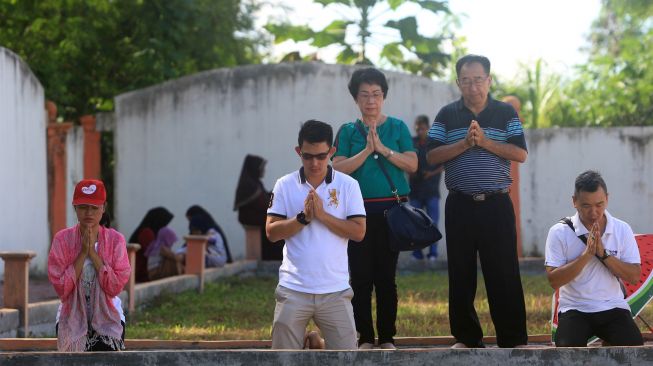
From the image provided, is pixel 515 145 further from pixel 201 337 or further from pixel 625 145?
pixel 625 145

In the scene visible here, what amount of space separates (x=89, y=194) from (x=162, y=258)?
832 cm

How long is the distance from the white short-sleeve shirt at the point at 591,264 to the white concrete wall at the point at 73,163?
516 inches

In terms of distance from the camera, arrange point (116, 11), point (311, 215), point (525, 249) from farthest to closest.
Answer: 1. point (116, 11)
2. point (525, 249)
3. point (311, 215)

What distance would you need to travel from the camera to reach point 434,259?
16.8 metres

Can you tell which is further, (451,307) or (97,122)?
(97,122)

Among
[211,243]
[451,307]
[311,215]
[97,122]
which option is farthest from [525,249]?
[311,215]

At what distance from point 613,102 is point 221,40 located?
752 cm

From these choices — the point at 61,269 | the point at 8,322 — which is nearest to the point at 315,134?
the point at 61,269

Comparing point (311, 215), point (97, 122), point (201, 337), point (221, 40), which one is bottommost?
point (201, 337)

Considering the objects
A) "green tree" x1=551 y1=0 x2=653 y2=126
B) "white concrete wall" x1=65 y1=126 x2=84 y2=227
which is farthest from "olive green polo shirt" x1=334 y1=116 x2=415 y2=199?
"green tree" x1=551 y1=0 x2=653 y2=126

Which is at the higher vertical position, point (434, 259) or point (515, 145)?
point (515, 145)

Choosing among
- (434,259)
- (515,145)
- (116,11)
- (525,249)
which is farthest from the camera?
(116,11)

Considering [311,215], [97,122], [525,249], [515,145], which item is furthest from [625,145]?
[311,215]

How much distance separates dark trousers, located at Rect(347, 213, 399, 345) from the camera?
7480 mm
